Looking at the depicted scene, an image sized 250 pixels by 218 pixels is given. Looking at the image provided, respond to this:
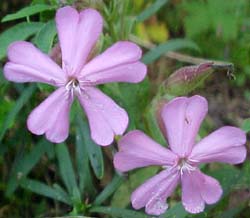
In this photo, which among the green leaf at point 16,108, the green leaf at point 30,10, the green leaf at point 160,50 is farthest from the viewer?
the green leaf at point 160,50

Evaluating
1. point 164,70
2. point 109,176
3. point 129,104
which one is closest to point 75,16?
point 129,104

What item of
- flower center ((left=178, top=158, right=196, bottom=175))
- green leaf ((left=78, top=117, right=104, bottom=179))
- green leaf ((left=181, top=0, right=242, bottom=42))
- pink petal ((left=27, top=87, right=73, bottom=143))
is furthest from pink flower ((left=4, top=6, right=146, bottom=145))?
green leaf ((left=181, top=0, right=242, bottom=42))

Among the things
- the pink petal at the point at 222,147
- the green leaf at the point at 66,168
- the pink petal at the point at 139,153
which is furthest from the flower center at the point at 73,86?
the green leaf at the point at 66,168

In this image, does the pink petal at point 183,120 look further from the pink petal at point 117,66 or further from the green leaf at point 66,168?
the green leaf at point 66,168

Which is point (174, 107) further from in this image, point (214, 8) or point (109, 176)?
point (214, 8)

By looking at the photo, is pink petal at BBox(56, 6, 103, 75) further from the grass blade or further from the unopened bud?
the grass blade

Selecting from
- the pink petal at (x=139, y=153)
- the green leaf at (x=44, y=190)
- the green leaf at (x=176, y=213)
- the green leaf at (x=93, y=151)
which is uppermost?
the pink petal at (x=139, y=153)
